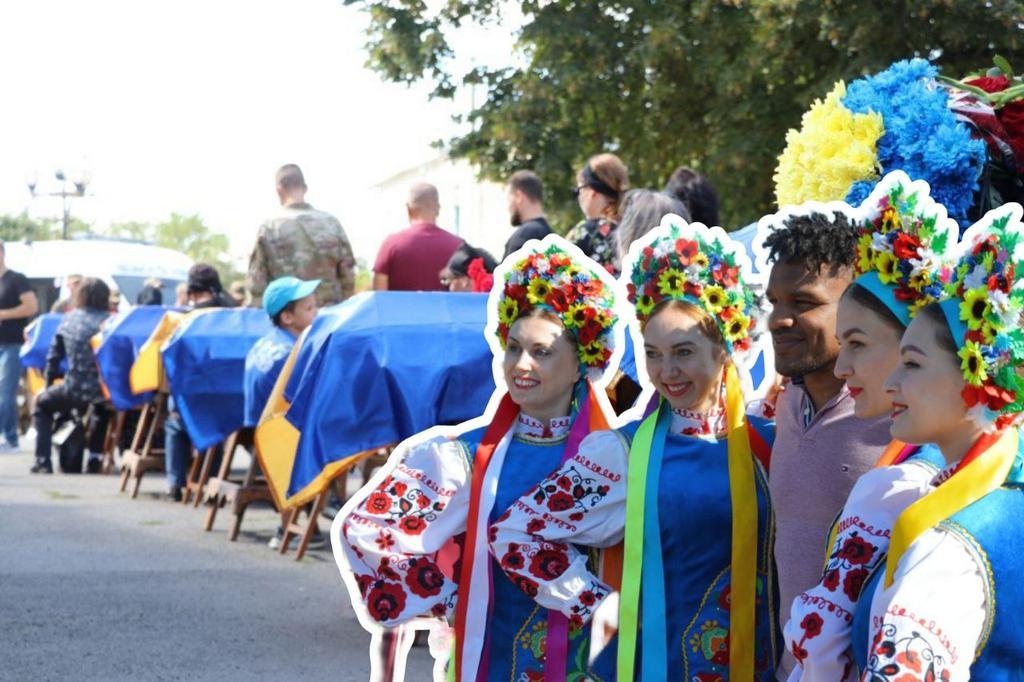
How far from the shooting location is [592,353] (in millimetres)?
4422

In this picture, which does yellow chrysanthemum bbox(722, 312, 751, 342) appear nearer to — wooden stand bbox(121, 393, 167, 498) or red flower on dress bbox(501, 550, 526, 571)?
red flower on dress bbox(501, 550, 526, 571)

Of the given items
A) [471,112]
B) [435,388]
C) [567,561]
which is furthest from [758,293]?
[471,112]

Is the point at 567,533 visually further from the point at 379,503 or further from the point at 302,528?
the point at 302,528

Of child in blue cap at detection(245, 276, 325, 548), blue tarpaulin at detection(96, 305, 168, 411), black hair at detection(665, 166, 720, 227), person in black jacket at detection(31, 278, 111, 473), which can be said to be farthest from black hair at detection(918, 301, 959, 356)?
person in black jacket at detection(31, 278, 111, 473)

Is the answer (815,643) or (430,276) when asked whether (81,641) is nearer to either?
(430,276)

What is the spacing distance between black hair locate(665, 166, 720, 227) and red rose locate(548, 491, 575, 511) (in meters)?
3.46

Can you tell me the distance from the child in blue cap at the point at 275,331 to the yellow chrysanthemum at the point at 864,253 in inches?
242

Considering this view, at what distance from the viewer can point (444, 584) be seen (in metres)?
4.22

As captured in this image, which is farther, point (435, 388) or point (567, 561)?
point (435, 388)

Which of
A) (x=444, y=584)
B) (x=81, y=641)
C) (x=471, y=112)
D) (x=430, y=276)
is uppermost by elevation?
(x=471, y=112)

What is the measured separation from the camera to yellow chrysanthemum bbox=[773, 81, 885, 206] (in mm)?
3695

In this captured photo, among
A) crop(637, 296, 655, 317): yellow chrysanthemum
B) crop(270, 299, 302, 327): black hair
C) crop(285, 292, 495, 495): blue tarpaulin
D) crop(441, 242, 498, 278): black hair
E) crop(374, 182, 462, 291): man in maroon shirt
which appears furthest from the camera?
crop(374, 182, 462, 291): man in maroon shirt

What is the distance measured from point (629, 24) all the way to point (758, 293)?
14147 millimetres

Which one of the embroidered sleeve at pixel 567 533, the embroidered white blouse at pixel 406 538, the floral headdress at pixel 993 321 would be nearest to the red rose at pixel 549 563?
the embroidered sleeve at pixel 567 533
